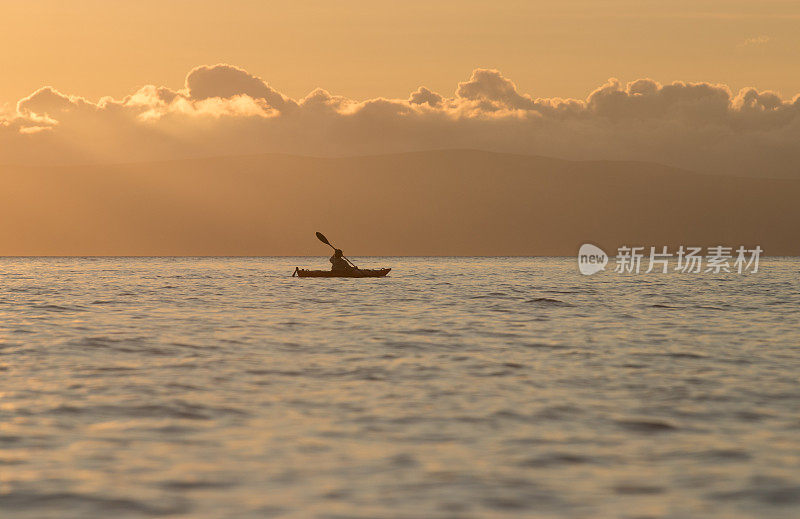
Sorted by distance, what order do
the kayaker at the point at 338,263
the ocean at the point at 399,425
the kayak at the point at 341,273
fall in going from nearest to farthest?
the ocean at the point at 399,425, the kayaker at the point at 338,263, the kayak at the point at 341,273

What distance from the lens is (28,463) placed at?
35.8ft

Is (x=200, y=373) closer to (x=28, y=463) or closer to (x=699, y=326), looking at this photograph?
(x=28, y=463)

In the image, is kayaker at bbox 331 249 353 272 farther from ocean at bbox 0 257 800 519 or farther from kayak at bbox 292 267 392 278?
ocean at bbox 0 257 800 519

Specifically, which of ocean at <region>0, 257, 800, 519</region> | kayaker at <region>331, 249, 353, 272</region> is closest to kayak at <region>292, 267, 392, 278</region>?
kayaker at <region>331, 249, 353, 272</region>

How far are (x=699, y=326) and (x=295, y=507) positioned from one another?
83.7 ft

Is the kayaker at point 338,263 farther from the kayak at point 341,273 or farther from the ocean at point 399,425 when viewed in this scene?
the ocean at point 399,425

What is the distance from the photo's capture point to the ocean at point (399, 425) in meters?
9.46

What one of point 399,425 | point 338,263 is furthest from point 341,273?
point 399,425

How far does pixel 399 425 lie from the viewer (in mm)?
13195

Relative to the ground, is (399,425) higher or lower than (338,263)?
lower

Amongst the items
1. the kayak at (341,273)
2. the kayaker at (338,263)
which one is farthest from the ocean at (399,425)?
the kayak at (341,273)

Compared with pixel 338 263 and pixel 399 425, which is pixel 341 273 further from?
pixel 399 425

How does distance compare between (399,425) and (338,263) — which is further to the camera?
(338,263)

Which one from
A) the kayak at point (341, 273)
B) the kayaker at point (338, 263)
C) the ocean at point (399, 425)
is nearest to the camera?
the ocean at point (399, 425)
